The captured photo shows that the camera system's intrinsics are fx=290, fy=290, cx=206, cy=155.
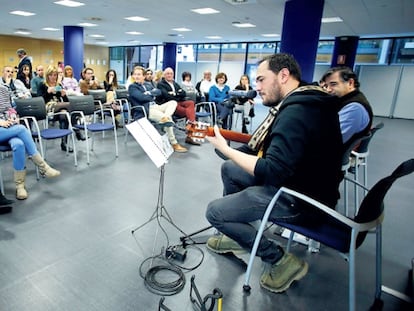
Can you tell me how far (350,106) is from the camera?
90.0 inches

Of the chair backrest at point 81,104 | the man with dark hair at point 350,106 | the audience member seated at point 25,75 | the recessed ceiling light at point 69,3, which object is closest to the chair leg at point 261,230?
the man with dark hair at point 350,106

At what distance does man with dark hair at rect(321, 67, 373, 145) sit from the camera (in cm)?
226

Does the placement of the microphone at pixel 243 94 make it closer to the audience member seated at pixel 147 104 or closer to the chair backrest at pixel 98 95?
the audience member seated at pixel 147 104

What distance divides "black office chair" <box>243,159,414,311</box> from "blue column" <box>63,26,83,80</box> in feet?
33.9

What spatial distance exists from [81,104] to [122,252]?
2.81 meters

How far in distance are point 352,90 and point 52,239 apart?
2.70 meters

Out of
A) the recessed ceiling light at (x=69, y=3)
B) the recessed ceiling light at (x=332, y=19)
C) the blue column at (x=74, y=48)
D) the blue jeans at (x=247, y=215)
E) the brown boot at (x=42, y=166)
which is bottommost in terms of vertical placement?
the brown boot at (x=42, y=166)

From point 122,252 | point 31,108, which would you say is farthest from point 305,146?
point 31,108

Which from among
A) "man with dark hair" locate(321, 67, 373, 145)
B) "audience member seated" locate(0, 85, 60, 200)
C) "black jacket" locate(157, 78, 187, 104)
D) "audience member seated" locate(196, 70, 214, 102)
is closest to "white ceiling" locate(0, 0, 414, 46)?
"audience member seated" locate(196, 70, 214, 102)

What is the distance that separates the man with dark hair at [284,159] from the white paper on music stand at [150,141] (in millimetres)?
422

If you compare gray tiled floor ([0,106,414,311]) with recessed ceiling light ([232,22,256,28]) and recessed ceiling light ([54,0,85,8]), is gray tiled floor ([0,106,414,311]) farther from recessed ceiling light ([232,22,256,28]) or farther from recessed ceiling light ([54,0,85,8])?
recessed ceiling light ([232,22,256,28])

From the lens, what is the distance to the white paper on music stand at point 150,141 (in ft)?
5.96

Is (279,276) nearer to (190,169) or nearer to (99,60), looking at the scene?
(190,169)

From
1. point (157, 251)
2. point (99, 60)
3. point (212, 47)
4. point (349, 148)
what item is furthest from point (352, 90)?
point (99, 60)
